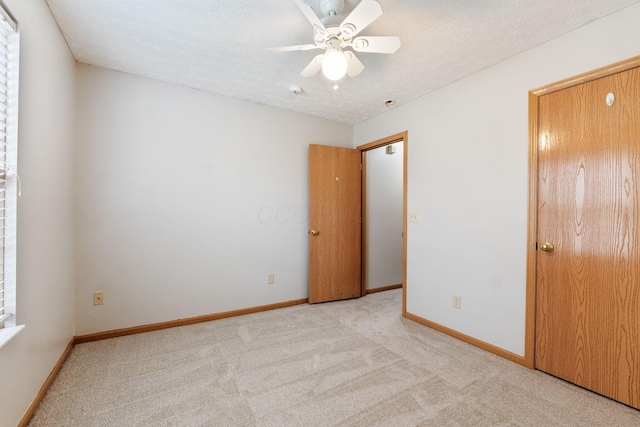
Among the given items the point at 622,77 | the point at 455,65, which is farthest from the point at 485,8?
the point at 622,77

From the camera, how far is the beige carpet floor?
62.2 inches

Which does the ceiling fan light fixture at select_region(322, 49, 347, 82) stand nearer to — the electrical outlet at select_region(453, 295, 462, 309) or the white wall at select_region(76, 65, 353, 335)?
the white wall at select_region(76, 65, 353, 335)

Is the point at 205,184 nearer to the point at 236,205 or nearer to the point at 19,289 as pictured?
the point at 236,205

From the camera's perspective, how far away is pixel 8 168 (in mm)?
1376

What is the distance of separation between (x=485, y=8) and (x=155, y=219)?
3065 millimetres

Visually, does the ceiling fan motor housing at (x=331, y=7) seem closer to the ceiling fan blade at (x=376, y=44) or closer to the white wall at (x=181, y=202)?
the ceiling fan blade at (x=376, y=44)

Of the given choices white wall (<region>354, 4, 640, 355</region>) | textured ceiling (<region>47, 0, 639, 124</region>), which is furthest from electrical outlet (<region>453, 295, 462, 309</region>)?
textured ceiling (<region>47, 0, 639, 124</region>)

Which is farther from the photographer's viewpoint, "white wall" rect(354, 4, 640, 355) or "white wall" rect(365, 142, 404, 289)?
"white wall" rect(365, 142, 404, 289)

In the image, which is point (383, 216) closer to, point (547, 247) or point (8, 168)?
point (547, 247)

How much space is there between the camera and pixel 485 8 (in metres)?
1.70

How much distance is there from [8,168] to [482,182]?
3103mm

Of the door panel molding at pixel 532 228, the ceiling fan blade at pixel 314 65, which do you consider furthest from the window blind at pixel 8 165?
the door panel molding at pixel 532 228

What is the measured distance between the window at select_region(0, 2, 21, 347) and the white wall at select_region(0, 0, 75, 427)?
0.16ft

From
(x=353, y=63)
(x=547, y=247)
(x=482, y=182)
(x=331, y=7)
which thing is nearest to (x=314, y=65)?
(x=353, y=63)
